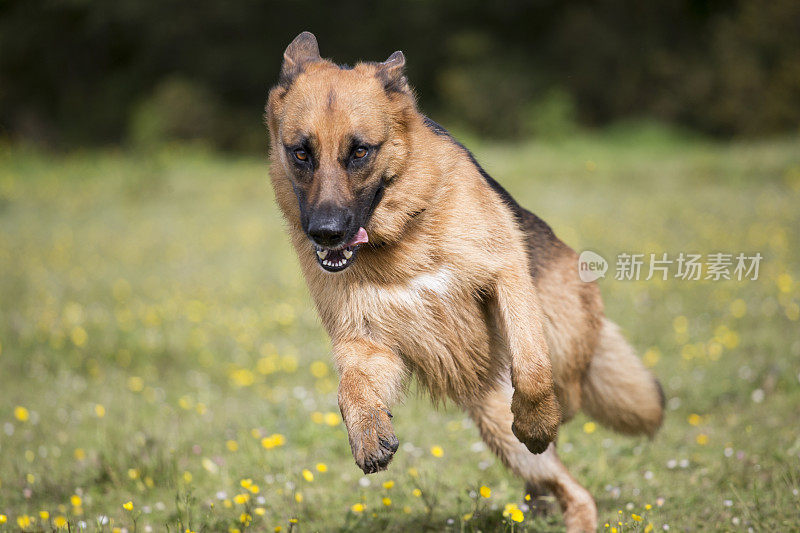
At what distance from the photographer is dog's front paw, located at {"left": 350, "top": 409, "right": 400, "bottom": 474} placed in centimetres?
262

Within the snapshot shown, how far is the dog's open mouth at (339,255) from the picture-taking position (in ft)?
9.42

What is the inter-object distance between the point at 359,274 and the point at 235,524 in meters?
1.38

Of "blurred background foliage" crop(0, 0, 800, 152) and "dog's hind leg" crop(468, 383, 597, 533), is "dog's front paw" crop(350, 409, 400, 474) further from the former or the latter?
"blurred background foliage" crop(0, 0, 800, 152)

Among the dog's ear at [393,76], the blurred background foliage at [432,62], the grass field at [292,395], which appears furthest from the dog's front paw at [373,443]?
the blurred background foliage at [432,62]

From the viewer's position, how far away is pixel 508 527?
3.35m

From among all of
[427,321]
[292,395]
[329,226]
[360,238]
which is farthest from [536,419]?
[292,395]

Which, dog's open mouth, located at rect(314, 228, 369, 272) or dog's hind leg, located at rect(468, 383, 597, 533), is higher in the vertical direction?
dog's open mouth, located at rect(314, 228, 369, 272)

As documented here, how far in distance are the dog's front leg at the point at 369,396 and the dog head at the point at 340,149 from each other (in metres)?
0.38

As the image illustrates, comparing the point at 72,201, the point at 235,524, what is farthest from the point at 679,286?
the point at 72,201

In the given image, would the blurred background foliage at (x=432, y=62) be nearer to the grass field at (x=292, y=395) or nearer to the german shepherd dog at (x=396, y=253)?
the grass field at (x=292, y=395)

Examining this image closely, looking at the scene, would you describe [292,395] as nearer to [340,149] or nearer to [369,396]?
[369,396]

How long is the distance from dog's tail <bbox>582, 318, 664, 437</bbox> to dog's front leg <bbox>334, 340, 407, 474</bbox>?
3.94 ft

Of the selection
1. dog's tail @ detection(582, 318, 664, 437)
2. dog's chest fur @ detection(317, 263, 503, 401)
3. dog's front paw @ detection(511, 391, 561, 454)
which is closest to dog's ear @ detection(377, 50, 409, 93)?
dog's chest fur @ detection(317, 263, 503, 401)

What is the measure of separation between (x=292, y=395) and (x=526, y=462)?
8.88 ft
